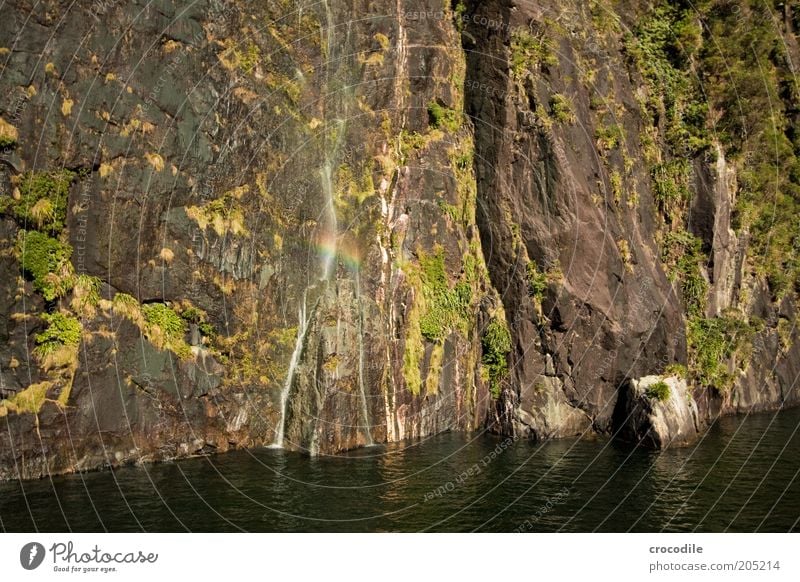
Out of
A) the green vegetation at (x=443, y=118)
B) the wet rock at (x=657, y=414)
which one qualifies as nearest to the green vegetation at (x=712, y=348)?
the wet rock at (x=657, y=414)

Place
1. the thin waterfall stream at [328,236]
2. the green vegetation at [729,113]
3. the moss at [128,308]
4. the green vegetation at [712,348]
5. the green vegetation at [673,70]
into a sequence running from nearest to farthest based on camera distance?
the moss at [128,308] < the thin waterfall stream at [328,236] < the green vegetation at [712,348] < the green vegetation at [729,113] < the green vegetation at [673,70]

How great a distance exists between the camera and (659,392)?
32.6 meters

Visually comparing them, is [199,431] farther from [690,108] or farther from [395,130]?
[690,108]

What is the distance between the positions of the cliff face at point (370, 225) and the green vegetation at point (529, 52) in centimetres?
13

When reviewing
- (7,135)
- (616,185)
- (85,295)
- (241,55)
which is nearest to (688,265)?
(616,185)

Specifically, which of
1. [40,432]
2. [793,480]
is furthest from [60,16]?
[793,480]

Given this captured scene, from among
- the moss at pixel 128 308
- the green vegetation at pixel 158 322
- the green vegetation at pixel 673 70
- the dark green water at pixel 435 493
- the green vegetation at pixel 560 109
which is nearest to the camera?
the dark green water at pixel 435 493

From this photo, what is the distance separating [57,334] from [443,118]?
23206mm

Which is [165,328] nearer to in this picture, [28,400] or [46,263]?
[46,263]

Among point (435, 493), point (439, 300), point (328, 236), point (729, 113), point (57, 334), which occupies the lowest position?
point (435, 493)

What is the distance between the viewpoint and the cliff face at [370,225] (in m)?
27.3

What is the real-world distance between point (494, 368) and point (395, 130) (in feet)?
46.0

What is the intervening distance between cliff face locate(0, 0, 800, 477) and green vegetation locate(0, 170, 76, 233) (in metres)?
0.08

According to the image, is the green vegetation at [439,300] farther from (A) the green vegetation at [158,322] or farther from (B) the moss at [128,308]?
(B) the moss at [128,308]
